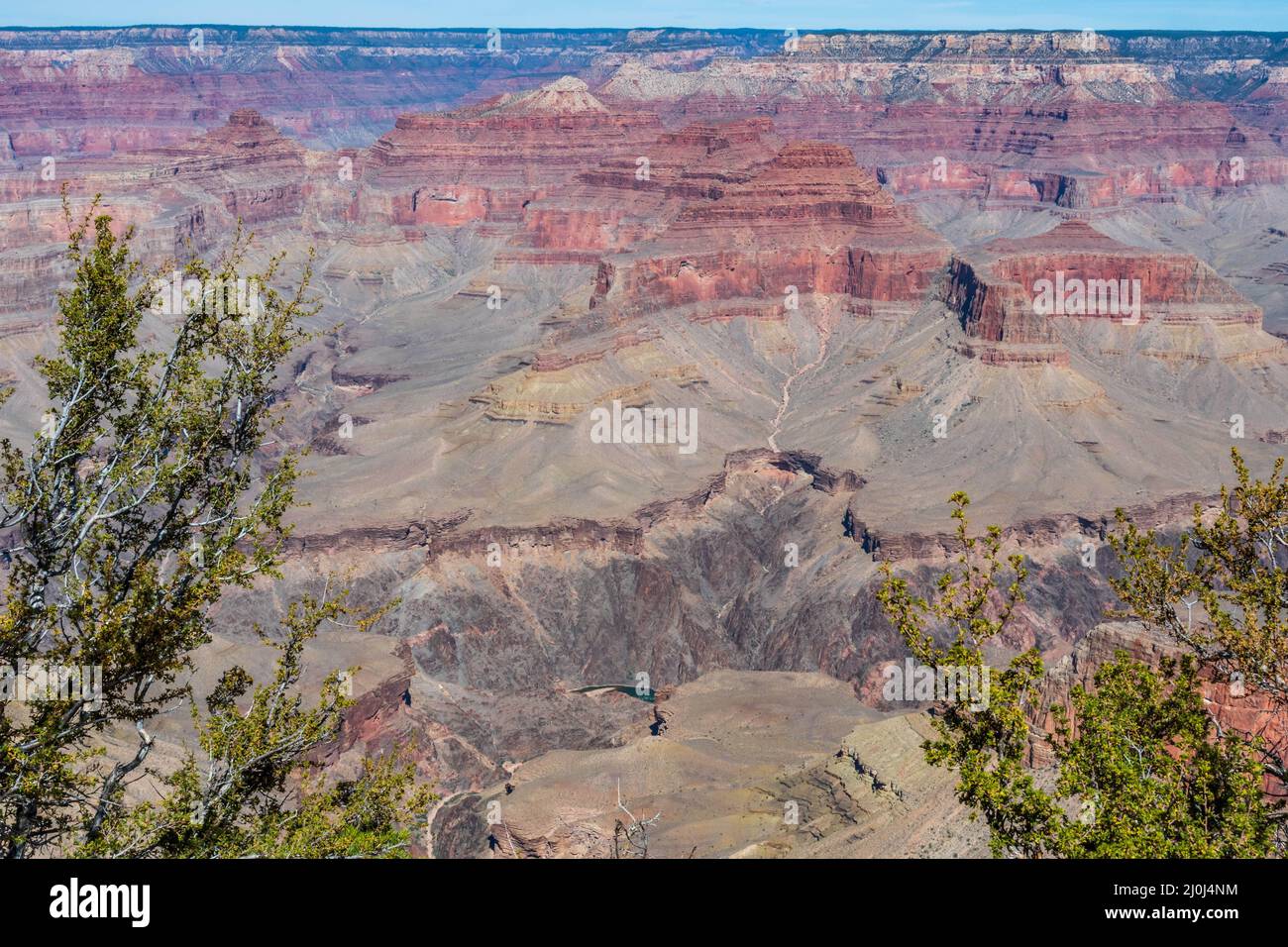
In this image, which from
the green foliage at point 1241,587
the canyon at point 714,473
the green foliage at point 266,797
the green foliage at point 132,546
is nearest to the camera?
the green foliage at point 132,546

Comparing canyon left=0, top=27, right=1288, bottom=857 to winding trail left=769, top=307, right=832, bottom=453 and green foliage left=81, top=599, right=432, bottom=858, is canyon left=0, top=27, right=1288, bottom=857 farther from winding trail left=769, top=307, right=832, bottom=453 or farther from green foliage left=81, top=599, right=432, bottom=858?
green foliage left=81, top=599, right=432, bottom=858

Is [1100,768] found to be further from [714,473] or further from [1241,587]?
[714,473]

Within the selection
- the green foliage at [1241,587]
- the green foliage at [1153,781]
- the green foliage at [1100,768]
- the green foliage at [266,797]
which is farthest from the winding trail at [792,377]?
the green foliage at [266,797]

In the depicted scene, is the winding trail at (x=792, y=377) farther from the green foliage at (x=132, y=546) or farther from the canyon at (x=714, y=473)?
the green foliage at (x=132, y=546)

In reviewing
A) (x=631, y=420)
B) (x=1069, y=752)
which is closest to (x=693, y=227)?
(x=631, y=420)

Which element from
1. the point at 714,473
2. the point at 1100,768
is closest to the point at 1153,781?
the point at 1100,768
